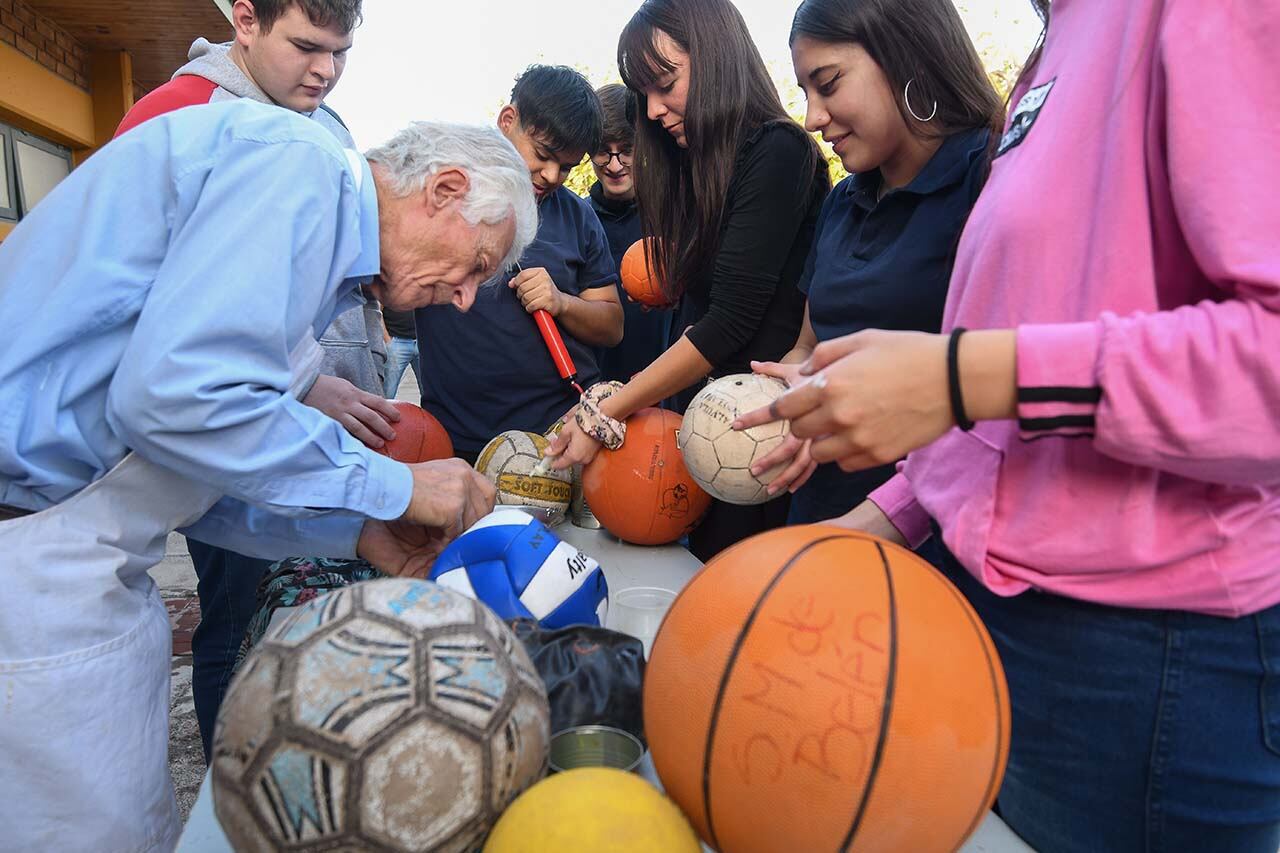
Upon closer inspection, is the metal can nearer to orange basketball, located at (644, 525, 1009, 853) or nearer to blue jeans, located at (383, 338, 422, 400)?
orange basketball, located at (644, 525, 1009, 853)

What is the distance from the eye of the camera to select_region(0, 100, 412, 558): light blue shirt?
4.88 feet

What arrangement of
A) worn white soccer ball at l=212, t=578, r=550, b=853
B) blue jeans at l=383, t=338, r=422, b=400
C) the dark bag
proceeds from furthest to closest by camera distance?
blue jeans at l=383, t=338, r=422, b=400 < the dark bag < worn white soccer ball at l=212, t=578, r=550, b=853

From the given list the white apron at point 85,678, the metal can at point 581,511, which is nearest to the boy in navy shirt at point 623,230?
the metal can at point 581,511

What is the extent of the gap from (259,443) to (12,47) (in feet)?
31.5

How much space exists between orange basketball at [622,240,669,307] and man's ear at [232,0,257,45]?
184 cm

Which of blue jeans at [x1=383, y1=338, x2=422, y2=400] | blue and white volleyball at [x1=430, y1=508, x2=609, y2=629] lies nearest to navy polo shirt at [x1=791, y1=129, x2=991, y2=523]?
blue and white volleyball at [x1=430, y1=508, x2=609, y2=629]

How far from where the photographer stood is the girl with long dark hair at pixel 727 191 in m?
2.85

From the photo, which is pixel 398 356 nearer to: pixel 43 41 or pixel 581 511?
pixel 581 511

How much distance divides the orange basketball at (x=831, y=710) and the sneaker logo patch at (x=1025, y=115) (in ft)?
2.43

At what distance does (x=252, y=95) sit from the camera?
297cm

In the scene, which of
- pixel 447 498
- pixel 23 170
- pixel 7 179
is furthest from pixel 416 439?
pixel 23 170

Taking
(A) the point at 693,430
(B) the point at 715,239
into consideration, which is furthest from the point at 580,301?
(A) the point at 693,430

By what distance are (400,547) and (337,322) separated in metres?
1.47

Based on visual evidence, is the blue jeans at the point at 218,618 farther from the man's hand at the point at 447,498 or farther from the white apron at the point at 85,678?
the white apron at the point at 85,678
